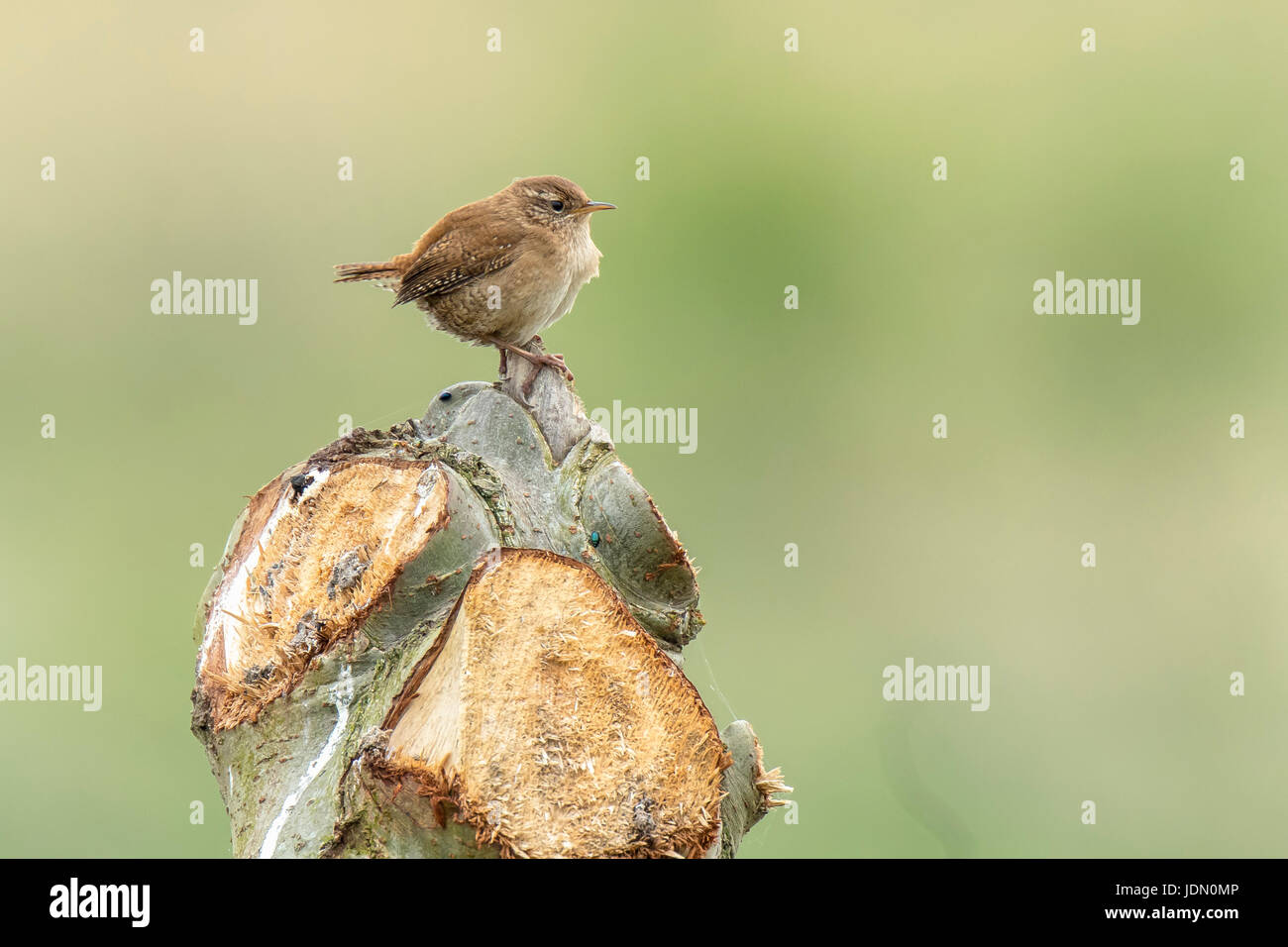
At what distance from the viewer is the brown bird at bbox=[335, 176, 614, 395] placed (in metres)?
4.45

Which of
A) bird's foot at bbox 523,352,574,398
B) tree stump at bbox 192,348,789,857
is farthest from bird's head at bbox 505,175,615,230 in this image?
tree stump at bbox 192,348,789,857

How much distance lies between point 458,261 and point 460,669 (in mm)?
2556

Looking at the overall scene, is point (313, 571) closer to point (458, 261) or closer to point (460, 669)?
point (460, 669)

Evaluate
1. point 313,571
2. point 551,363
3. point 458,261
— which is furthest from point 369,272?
point 313,571

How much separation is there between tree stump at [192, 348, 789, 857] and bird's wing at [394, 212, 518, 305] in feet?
5.04

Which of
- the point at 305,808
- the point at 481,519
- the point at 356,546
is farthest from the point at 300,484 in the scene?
the point at 305,808

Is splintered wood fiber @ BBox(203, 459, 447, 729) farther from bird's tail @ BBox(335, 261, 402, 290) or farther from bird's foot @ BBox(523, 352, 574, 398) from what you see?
bird's tail @ BBox(335, 261, 402, 290)

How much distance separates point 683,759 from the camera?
2463mm

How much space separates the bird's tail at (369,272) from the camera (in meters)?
4.99

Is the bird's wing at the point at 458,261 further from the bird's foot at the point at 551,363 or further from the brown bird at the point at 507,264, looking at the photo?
the bird's foot at the point at 551,363

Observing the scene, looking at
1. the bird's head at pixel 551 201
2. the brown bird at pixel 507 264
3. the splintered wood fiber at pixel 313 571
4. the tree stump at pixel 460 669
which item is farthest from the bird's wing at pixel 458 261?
the splintered wood fiber at pixel 313 571

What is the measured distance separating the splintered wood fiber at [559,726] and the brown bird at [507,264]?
79.3 inches

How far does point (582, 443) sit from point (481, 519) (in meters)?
0.54

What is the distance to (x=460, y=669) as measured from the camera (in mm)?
2393
